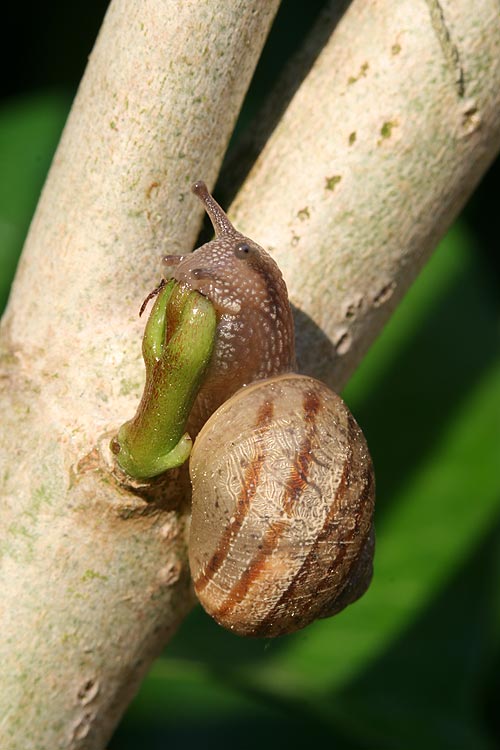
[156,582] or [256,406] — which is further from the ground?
[256,406]

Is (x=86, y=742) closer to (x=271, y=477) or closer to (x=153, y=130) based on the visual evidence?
(x=271, y=477)

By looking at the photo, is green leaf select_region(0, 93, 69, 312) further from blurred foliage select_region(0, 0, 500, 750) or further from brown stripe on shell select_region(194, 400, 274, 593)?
brown stripe on shell select_region(194, 400, 274, 593)

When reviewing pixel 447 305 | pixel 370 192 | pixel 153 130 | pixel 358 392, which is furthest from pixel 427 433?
pixel 153 130

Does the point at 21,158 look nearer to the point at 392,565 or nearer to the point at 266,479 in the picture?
the point at 392,565

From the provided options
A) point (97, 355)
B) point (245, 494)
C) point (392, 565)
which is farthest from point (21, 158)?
point (245, 494)

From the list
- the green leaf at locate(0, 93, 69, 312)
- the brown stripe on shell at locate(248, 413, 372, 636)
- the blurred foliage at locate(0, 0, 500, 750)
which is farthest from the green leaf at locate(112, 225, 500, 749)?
the brown stripe on shell at locate(248, 413, 372, 636)
